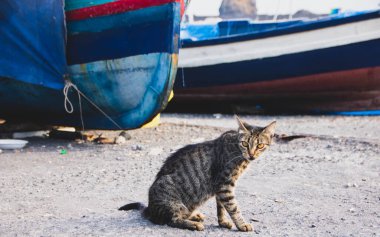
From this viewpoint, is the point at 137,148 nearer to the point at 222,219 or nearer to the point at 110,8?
the point at 110,8

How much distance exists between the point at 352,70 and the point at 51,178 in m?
8.02

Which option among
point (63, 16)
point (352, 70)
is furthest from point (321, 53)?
point (63, 16)

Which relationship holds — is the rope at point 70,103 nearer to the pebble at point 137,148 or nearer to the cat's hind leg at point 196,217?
the pebble at point 137,148

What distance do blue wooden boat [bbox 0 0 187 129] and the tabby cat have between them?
12.6ft

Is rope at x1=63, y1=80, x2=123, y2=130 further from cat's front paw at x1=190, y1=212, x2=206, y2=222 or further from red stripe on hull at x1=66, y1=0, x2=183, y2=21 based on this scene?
cat's front paw at x1=190, y1=212, x2=206, y2=222

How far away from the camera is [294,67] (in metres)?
12.9

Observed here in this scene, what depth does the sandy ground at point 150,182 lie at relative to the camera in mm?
4465

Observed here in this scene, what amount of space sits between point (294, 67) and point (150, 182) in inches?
294

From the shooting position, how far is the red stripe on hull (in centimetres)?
802

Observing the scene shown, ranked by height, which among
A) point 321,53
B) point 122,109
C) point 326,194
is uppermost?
point 321,53

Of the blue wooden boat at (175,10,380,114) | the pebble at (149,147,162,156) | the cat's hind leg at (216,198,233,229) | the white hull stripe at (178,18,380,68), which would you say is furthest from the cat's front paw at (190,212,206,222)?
the white hull stripe at (178,18,380,68)

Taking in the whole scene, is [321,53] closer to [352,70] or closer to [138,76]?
[352,70]

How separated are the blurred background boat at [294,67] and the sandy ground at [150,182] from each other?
326cm

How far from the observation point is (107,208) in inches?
200
